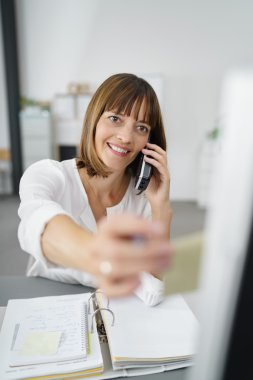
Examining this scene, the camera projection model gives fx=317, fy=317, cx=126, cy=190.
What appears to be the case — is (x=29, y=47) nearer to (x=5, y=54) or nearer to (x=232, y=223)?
(x=5, y=54)

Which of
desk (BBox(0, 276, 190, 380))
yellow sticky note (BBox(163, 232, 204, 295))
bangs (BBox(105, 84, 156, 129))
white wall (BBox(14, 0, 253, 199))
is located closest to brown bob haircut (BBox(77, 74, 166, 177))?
bangs (BBox(105, 84, 156, 129))

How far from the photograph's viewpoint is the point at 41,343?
625 mm

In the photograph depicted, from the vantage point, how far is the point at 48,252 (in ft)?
1.43

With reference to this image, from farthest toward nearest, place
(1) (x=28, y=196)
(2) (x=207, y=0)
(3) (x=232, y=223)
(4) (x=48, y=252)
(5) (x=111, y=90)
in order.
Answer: (2) (x=207, y=0) → (5) (x=111, y=90) → (1) (x=28, y=196) → (4) (x=48, y=252) → (3) (x=232, y=223)

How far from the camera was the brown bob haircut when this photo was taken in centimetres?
80

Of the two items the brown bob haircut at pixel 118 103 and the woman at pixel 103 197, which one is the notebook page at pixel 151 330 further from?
the brown bob haircut at pixel 118 103

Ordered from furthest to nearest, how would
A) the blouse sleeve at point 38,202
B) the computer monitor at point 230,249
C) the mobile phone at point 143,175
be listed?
1. the mobile phone at point 143,175
2. the blouse sleeve at point 38,202
3. the computer monitor at point 230,249

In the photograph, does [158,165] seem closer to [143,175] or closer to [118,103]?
[143,175]

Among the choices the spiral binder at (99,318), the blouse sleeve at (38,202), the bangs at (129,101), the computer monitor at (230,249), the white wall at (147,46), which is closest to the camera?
the computer monitor at (230,249)

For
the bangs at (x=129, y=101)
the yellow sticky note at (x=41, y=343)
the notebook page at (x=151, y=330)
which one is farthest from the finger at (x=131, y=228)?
the bangs at (x=129, y=101)

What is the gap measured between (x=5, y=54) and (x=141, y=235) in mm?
3661

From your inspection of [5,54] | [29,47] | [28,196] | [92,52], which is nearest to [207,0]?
[92,52]

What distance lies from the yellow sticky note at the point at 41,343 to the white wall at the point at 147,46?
9.24 ft

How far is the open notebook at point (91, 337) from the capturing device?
0.58 m
